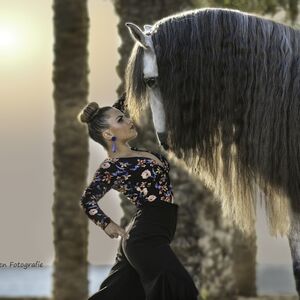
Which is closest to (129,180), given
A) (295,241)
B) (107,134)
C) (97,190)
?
(97,190)

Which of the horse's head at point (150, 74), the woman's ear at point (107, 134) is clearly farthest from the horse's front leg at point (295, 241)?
the woman's ear at point (107, 134)

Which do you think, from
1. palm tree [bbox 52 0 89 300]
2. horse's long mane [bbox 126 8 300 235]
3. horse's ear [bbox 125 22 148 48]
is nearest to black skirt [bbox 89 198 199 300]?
horse's long mane [bbox 126 8 300 235]

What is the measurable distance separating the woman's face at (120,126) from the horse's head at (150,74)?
37 cm

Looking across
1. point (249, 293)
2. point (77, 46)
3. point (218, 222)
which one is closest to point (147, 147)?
point (218, 222)

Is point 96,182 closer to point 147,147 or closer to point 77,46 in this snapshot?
point 147,147

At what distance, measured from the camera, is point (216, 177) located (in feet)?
15.4

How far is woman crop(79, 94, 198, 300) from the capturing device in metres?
4.59

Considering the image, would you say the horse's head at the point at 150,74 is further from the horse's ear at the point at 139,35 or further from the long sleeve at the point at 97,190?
the long sleeve at the point at 97,190

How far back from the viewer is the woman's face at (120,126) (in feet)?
15.9

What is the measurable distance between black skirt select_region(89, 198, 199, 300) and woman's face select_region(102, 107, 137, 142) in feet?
1.33

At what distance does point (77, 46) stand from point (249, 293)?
146 inches

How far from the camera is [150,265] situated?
15.1 ft

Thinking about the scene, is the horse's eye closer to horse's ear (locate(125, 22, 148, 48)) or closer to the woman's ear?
horse's ear (locate(125, 22, 148, 48))

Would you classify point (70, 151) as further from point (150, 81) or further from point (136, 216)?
point (150, 81)
